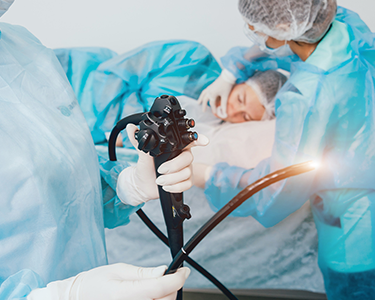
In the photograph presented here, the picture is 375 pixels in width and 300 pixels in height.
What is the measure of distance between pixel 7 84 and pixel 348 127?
884mm

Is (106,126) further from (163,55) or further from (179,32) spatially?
(179,32)

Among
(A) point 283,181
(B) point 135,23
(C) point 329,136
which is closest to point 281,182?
(A) point 283,181

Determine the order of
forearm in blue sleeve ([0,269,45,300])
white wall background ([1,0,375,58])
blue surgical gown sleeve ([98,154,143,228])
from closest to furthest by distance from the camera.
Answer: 1. forearm in blue sleeve ([0,269,45,300])
2. blue surgical gown sleeve ([98,154,143,228])
3. white wall background ([1,0,375,58])

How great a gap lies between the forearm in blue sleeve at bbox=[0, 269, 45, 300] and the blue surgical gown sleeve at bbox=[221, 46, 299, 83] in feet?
4.07

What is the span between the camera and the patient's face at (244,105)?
145cm

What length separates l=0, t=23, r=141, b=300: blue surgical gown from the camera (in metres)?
0.44

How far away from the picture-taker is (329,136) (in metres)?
0.90

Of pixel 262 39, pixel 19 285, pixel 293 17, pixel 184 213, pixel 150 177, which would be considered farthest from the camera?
pixel 262 39

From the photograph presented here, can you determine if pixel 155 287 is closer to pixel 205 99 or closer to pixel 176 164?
pixel 176 164

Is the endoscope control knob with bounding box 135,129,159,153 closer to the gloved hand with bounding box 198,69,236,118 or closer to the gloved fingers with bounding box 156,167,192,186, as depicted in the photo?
the gloved fingers with bounding box 156,167,192,186

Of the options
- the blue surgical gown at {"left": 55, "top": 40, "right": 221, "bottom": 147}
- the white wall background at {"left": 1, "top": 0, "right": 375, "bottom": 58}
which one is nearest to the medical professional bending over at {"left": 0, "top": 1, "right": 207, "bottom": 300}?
Result: the blue surgical gown at {"left": 55, "top": 40, "right": 221, "bottom": 147}

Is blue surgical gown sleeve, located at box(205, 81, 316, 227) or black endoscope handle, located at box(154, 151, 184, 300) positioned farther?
blue surgical gown sleeve, located at box(205, 81, 316, 227)

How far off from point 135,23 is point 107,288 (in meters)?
1.57

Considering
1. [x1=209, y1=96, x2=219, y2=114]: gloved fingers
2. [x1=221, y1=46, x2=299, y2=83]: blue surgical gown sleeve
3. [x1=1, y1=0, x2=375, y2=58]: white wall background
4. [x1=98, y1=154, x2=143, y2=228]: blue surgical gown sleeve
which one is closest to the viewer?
[x1=98, y1=154, x2=143, y2=228]: blue surgical gown sleeve
